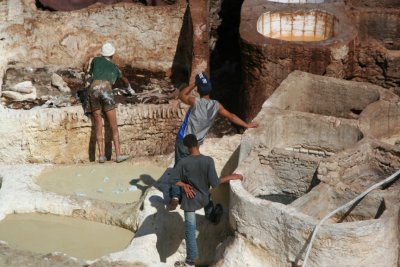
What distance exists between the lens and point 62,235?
8.34 metres

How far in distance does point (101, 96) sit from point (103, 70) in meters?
0.35

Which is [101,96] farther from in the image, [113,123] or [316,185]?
[316,185]

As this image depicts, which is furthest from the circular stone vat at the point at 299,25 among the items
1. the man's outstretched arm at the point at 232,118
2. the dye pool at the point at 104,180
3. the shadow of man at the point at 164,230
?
Result: the shadow of man at the point at 164,230

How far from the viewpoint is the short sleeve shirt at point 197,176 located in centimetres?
714

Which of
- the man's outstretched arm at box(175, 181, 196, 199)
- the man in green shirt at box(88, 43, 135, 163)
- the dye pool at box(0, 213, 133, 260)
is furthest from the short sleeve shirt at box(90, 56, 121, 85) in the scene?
the man's outstretched arm at box(175, 181, 196, 199)

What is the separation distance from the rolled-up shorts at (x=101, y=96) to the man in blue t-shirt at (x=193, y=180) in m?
2.98

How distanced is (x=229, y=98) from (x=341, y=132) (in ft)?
12.2

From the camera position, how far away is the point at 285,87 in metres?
8.86

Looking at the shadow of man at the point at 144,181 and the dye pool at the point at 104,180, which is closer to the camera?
the dye pool at the point at 104,180

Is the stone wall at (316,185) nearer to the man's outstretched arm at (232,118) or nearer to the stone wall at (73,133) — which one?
the man's outstretched arm at (232,118)

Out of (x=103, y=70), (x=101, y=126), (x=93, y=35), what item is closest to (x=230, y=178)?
(x=101, y=126)

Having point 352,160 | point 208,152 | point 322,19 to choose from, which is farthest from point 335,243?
point 322,19

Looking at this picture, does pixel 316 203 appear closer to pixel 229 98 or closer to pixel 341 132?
pixel 341 132

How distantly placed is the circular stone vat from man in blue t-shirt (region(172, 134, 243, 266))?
4.18 m
